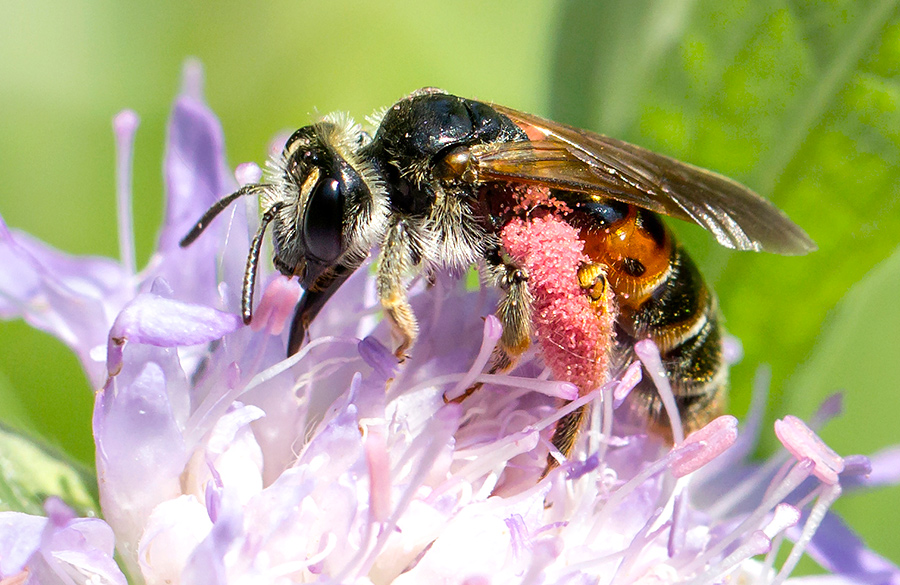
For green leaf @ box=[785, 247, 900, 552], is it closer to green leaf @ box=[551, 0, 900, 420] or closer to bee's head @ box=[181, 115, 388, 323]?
green leaf @ box=[551, 0, 900, 420]

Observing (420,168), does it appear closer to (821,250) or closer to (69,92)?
(821,250)

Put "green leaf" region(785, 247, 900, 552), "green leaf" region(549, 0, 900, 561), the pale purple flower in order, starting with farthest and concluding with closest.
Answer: "green leaf" region(785, 247, 900, 552)
"green leaf" region(549, 0, 900, 561)
the pale purple flower

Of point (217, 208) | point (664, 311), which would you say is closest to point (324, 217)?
point (217, 208)

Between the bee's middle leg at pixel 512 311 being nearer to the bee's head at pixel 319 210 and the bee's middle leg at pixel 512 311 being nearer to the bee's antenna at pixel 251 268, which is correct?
the bee's head at pixel 319 210

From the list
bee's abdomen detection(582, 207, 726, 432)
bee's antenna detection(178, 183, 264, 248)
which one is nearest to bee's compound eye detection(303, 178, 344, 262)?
bee's antenna detection(178, 183, 264, 248)

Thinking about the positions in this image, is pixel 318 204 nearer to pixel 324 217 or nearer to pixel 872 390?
pixel 324 217

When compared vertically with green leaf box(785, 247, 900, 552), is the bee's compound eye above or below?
above

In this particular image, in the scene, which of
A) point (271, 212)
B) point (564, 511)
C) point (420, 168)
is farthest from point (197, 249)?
point (564, 511)

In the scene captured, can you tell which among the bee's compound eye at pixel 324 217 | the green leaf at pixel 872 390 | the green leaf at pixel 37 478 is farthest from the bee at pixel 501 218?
the green leaf at pixel 872 390
